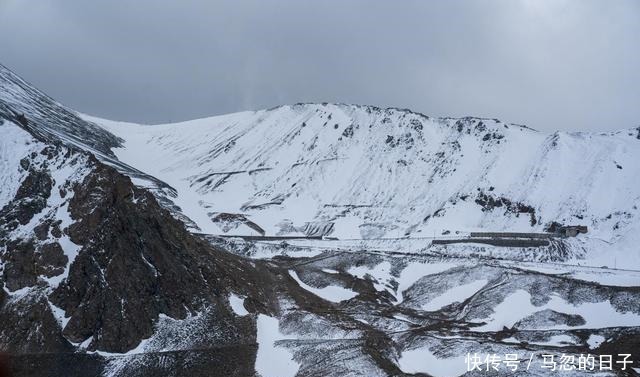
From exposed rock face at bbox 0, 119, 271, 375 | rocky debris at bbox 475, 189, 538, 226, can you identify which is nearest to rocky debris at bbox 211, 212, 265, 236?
rocky debris at bbox 475, 189, 538, 226

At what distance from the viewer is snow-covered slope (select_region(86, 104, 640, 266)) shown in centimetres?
11731

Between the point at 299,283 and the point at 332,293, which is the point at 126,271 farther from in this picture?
the point at 332,293

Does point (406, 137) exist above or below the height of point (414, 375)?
above

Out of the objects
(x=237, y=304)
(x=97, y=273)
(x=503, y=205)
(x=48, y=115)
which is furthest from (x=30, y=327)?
(x=48, y=115)

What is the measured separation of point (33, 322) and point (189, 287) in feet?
46.6

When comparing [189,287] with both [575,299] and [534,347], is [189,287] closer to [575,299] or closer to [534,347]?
[534,347]

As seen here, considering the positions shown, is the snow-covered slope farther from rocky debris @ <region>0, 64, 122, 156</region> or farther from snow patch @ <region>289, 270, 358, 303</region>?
snow patch @ <region>289, 270, 358, 303</region>

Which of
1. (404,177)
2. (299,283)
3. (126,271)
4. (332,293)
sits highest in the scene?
(404,177)

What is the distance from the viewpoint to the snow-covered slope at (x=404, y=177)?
117m

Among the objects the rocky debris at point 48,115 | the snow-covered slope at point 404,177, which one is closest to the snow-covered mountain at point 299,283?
the snow-covered slope at point 404,177

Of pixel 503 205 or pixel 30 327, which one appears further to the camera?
pixel 503 205

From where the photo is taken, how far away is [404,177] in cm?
15000

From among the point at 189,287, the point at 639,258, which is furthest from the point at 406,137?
the point at 189,287

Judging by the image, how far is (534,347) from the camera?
4791 centimetres
